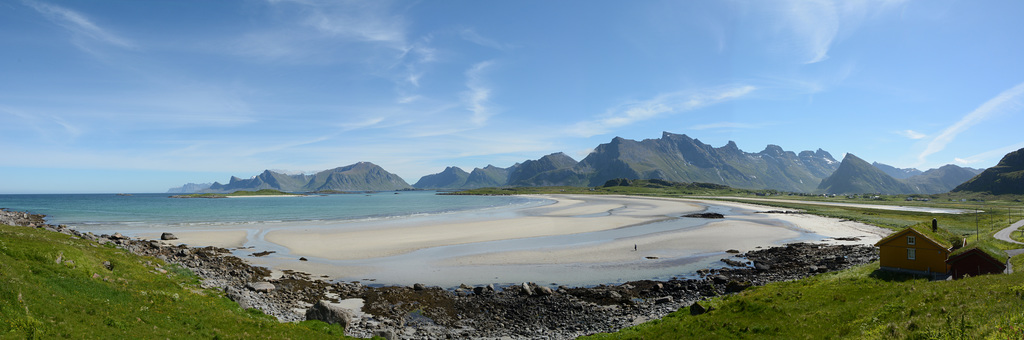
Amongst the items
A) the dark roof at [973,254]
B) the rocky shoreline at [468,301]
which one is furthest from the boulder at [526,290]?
the dark roof at [973,254]

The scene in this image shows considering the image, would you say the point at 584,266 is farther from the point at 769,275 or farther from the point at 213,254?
the point at 213,254

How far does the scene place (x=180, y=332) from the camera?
15047 millimetres

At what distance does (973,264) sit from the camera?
96.5 feet

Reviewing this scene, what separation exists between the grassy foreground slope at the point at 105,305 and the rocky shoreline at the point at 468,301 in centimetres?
264

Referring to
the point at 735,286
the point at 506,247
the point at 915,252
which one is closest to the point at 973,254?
the point at 915,252

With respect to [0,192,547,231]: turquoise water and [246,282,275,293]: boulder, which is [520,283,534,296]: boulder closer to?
[246,282,275,293]: boulder

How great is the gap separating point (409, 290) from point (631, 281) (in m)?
17.5

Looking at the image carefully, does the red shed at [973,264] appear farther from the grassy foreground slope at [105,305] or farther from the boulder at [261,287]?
the boulder at [261,287]

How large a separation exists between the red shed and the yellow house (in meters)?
0.51

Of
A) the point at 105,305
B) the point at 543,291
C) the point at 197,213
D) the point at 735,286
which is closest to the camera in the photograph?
the point at 105,305

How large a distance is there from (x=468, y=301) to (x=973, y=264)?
1472 inches

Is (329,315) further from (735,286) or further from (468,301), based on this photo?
(735,286)

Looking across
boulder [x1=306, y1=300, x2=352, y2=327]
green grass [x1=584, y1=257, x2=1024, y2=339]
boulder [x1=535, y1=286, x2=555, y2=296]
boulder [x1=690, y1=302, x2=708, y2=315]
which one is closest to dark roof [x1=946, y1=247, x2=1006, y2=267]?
green grass [x1=584, y1=257, x2=1024, y2=339]

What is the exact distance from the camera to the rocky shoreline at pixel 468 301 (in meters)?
21.9
